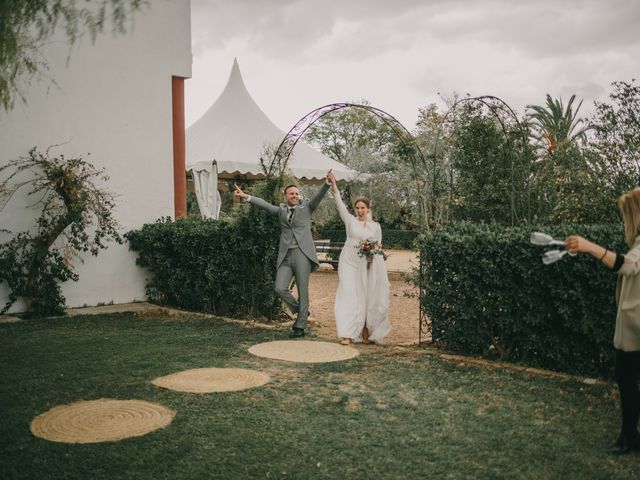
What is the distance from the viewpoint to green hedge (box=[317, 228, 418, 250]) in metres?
28.6

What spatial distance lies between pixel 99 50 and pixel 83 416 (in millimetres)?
8170

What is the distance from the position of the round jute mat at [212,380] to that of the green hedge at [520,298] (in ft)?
7.75

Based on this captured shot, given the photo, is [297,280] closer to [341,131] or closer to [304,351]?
[304,351]

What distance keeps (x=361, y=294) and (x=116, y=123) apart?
6.15m

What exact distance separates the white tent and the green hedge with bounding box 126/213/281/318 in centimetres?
408

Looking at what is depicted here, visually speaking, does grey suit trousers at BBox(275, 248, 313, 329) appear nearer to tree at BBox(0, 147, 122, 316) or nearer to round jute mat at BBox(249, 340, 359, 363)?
round jute mat at BBox(249, 340, 359, 363)

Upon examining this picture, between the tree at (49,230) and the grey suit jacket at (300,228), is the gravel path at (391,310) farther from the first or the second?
the tree at (49,230)

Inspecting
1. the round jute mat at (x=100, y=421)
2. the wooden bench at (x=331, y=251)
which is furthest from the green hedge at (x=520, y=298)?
the wooden bench at (x=331, y=251)

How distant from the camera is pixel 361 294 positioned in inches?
314

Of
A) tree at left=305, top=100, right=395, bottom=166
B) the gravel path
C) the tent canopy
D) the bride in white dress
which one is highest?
tree at left=305, top=100, right=395, bottom=166

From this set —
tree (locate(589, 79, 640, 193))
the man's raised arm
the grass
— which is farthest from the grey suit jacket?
tree (locate(589, 79, 640, 193))

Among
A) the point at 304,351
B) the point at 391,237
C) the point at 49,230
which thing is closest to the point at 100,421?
the point at 304,351

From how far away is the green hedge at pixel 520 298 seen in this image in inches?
228

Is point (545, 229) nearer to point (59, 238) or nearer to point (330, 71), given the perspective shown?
point (59, 238)
